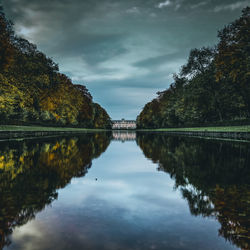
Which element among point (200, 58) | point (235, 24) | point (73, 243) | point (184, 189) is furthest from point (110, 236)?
point (200, 58)

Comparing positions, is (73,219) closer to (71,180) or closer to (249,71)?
(71,180)

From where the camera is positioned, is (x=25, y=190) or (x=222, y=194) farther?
(x=25, y=190)

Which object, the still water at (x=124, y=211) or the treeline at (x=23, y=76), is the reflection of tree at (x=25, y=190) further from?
the treeline at (x=23, y=76)

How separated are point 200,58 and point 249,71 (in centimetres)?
2186

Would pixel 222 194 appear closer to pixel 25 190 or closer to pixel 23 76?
pixel 25 190

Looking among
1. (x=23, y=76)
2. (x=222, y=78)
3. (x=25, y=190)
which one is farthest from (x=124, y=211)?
(x=222, y=78)

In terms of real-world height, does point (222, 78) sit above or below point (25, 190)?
above

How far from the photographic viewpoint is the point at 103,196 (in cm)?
516

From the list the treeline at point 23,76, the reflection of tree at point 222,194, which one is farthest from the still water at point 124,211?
the treeline at point 23,76

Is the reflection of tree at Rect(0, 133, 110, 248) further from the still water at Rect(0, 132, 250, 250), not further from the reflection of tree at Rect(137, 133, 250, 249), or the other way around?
the reflection of tree at Rect(137, 133, 250, 249)

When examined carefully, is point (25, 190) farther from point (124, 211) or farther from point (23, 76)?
point (23, 76)

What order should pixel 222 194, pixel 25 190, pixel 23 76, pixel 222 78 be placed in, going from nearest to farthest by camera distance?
pixel 222 194, pixel 25 190, pixel 23 76, pixel 222 78

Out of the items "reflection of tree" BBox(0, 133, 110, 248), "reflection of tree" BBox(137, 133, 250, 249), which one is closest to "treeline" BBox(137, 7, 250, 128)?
"reflection of tree" BBox(137, 133, 250, 249)

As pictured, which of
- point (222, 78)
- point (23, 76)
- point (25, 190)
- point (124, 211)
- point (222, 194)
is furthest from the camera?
point (222, 78)
